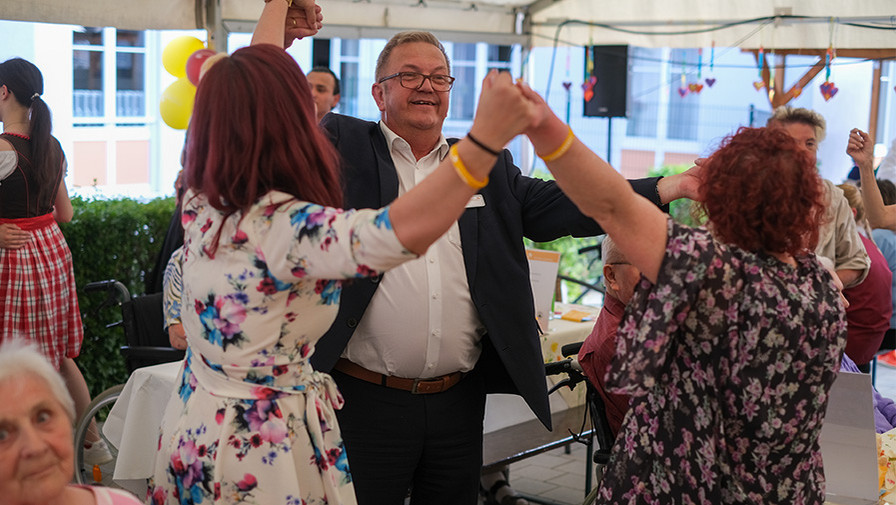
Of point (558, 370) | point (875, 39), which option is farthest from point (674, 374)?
point (875, 39)

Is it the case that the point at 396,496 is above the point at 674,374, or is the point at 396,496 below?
below

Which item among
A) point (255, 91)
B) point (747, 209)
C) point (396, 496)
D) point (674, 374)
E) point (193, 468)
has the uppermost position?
point (255, 91)

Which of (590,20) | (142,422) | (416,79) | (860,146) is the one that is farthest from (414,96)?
(590,20)

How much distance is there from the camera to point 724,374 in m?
1.49

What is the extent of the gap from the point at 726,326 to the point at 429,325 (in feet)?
2.72

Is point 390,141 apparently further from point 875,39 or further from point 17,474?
point 875,39

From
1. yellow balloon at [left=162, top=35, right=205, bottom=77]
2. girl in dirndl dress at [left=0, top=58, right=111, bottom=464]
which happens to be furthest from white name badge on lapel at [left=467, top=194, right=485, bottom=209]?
yellow balloon at [left=162, top=35, right=205, bottom=77]

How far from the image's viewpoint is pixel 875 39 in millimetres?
5961

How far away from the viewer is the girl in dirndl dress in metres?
4.17

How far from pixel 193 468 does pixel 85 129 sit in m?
5.54

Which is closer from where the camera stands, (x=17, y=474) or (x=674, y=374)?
(x=17, y=474)

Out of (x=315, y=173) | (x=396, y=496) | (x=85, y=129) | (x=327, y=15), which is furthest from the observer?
(x=85, y=129)

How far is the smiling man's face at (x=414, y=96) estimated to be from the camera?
229 centimetres

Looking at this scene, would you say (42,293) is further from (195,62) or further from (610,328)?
(610,328)
